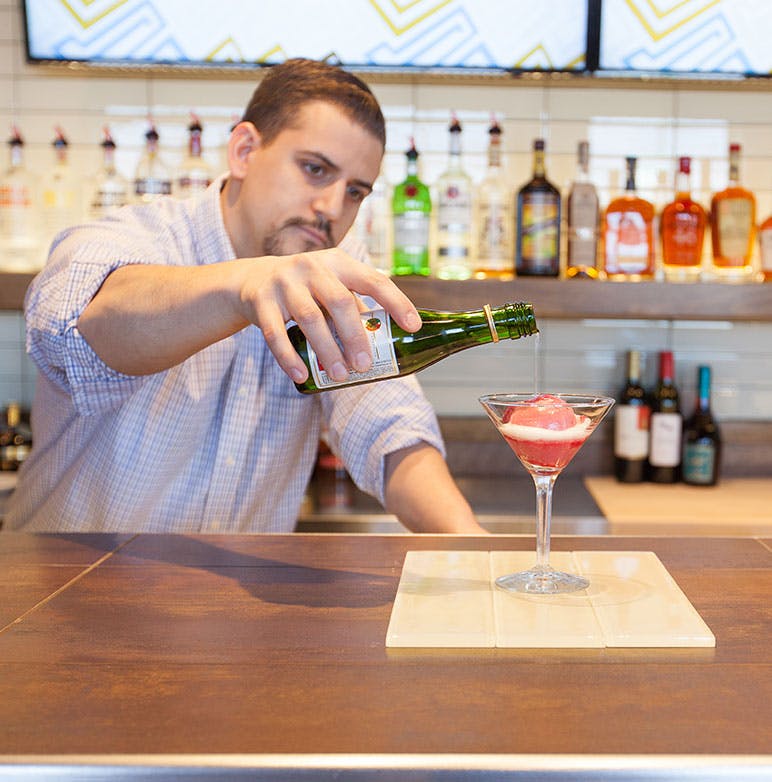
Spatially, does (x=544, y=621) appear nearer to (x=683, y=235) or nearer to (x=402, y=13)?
(x=683, y=235)

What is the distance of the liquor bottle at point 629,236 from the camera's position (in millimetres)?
2104

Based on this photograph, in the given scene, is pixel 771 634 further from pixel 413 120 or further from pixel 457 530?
pixel 413 120

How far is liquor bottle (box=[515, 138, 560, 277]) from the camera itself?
208cm

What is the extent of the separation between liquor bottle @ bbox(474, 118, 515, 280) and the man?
65cm

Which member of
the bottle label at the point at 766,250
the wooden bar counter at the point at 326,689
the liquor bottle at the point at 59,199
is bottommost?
the wooden bar counter at the point at 326,689

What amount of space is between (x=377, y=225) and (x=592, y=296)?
0.53 m

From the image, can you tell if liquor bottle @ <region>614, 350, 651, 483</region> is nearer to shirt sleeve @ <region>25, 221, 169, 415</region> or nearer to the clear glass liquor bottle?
the clear glass liquor bottle

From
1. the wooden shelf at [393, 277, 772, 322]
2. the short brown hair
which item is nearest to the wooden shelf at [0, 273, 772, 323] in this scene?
the wooden shelf at [393, 277, 772, 322]

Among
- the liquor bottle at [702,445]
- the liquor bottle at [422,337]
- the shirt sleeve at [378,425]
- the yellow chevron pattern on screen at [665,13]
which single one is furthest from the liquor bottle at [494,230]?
the liquor bottle at [422,337]

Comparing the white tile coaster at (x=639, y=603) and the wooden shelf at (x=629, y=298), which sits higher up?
the wooden shelf at (x=629, y=298)

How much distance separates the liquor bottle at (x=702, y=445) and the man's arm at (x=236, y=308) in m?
1.42

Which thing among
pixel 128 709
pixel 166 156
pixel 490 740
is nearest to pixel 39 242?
pixel 166 156

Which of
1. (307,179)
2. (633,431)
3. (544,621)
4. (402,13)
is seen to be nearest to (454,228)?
(402,13)

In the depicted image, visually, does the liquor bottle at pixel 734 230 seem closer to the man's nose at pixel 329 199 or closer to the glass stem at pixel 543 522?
the man's nose at pixel 329 199
